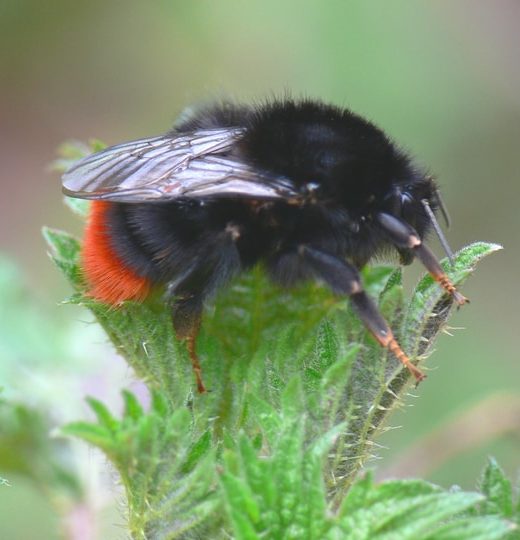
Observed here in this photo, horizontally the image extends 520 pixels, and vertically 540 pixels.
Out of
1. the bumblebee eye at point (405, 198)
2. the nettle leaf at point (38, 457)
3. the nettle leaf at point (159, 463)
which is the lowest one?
the nettle leaf at point (159, 463)

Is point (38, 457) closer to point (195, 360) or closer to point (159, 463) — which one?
point (195, 360)

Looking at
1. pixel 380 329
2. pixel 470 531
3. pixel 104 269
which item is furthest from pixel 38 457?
pixel 470 531

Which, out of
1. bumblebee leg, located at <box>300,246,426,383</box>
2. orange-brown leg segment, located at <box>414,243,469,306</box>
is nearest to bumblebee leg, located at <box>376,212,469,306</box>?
orange-brown leg segment, located at <box>414,243,469,306</box>

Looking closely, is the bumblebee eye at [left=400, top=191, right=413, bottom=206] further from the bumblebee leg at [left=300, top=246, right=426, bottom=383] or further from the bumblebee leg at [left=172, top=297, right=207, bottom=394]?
the bumblebee leg at [left=172, top=297, right=207, bottom=394]

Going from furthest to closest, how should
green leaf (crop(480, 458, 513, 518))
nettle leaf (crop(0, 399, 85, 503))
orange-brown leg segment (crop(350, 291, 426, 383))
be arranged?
nettle leaf (crop(0, 399, 85, 503)), orange-brown leg segment (crop(350, 291, 426, 383)), green leaf (crop(480, 458, 513, 518))

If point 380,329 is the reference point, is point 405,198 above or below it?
above

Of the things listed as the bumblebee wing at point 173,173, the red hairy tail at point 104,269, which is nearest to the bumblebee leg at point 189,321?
the red hairy tail at point 104,269

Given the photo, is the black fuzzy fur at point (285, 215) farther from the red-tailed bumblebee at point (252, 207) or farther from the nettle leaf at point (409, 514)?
the nettle leaf at point (409, 514)
